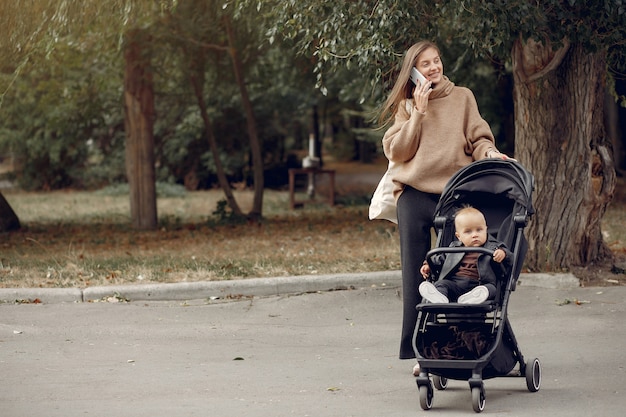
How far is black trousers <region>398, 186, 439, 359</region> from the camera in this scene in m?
6.07

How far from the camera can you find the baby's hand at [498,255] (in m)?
5.36

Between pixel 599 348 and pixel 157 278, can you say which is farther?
pixel 157 278

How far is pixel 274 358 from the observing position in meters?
7.07

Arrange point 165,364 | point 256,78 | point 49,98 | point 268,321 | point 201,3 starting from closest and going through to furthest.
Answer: point 165,364, point 268,321, point 201,3, point 49,98, point 256,78

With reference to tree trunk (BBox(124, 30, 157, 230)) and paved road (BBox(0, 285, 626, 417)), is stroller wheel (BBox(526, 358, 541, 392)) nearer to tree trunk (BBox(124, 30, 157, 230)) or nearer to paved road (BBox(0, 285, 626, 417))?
paved road (BBox(0, 285, 626, 417))

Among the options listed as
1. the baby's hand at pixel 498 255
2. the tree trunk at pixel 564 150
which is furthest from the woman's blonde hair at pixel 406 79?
the tree trunk at pixel 564 150

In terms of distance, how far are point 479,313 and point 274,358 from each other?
2.12 meters

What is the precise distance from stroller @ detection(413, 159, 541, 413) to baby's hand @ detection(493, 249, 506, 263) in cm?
5

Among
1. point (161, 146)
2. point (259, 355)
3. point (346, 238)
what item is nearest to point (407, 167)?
point (259, 355)

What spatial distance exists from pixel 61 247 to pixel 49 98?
15.1 ft

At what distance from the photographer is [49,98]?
17625 millimetres

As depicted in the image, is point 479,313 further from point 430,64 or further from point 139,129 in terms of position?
point 139,129

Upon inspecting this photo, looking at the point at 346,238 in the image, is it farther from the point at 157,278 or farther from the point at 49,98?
the point at 49,98

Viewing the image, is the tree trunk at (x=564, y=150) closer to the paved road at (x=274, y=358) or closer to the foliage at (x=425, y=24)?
the foliage at (x=425, y=24)
